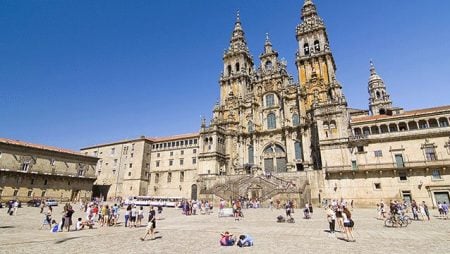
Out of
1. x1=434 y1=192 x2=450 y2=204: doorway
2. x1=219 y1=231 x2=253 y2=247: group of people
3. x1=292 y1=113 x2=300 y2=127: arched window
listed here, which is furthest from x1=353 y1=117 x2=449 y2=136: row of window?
x1=219 y1=231 x2=253 y2=247: group of people

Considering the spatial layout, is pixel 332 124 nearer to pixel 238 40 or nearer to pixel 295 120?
pixel 295 120

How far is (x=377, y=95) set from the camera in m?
72.4

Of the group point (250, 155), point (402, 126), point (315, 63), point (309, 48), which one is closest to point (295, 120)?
point (250, 155)

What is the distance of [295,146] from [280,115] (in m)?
7.39

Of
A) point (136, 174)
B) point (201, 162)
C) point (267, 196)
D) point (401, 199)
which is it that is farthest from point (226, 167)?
point (401, 199)

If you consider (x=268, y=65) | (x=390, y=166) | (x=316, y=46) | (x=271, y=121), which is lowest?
(x=390, y=166)

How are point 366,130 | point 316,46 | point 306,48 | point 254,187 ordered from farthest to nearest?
1. point 306,48
2. point 316,46
3. point 366,130
4. point 254,187

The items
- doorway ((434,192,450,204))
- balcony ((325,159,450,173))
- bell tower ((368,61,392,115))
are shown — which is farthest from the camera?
bell tower ((368,61,392,115))

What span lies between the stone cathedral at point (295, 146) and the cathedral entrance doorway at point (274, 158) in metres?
0.20

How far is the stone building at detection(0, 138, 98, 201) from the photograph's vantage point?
42.4m

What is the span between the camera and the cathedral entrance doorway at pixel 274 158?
4770 centimetres

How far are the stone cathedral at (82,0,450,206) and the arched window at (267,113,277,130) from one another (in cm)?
21

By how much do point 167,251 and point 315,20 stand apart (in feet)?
183

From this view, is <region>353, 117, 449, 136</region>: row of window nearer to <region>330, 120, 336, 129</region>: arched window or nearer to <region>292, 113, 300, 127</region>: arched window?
<region>330, 120, 336, 129</region>: arched window
